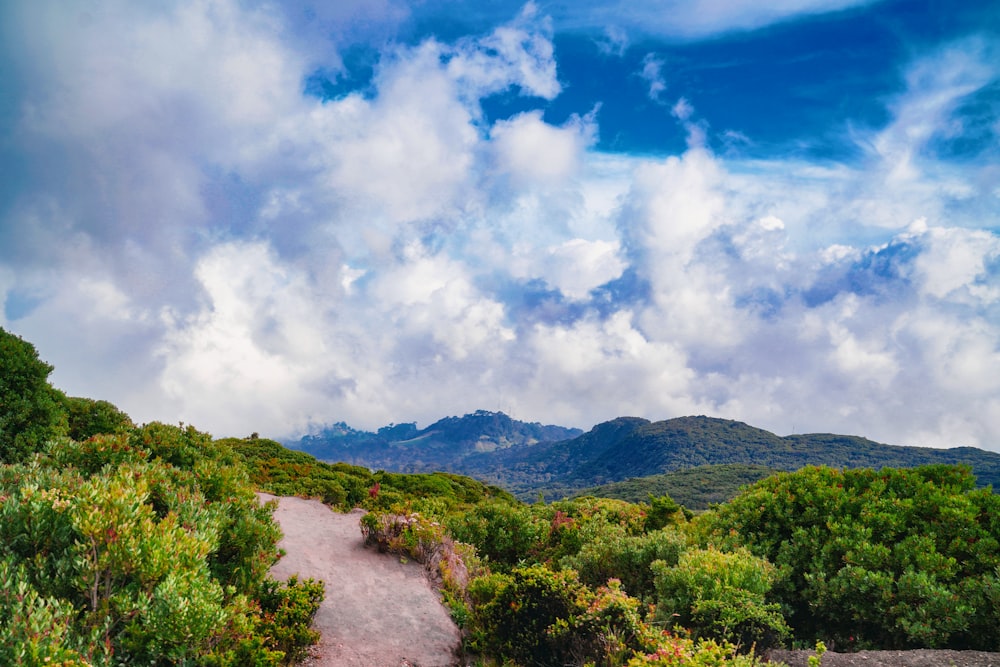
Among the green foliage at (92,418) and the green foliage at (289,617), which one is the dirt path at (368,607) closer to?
the green foliage at (289,617)

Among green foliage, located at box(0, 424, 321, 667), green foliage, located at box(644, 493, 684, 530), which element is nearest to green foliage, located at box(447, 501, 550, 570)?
green foliage, located at box(644, 493, 684, 530)

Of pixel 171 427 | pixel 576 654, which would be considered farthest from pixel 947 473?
pixel 171 427

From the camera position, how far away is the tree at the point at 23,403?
1143 centimetres

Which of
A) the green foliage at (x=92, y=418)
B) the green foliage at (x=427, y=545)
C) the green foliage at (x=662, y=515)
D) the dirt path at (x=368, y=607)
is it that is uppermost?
the green foliage at (x=92, y=418)

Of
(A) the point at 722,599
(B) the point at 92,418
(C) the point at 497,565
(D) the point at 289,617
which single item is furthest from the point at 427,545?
(B) the point at 92,418

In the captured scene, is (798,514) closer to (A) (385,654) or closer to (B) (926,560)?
(B) (926,560)

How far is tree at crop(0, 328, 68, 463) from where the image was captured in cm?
1143

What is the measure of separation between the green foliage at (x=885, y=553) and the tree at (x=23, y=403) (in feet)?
50.5

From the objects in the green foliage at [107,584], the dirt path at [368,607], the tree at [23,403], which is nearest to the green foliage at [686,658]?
the dirt path at [368,607]

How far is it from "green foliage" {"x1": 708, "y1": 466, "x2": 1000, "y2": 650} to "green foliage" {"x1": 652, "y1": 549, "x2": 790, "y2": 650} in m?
1.11

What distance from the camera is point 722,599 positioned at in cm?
852

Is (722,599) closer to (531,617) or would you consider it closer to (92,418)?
(531,617)

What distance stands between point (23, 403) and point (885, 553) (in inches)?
710

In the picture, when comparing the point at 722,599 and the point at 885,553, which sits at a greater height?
the point at 885,553
